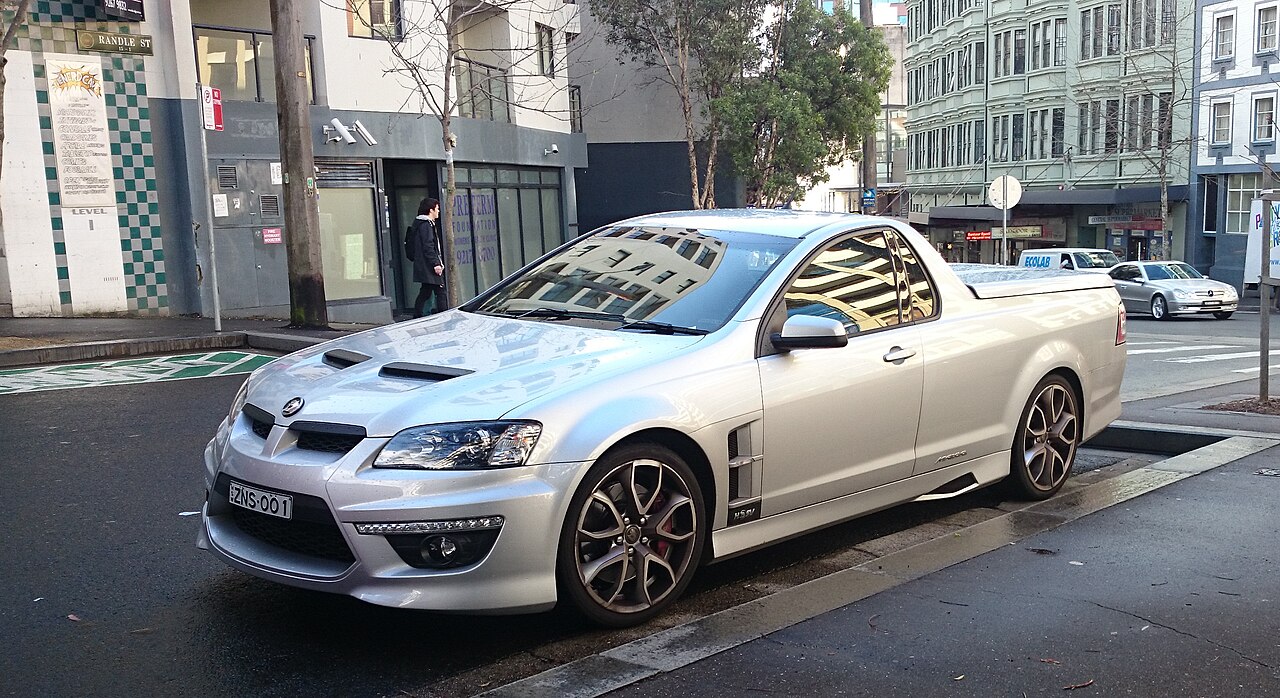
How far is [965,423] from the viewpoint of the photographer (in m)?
5.77

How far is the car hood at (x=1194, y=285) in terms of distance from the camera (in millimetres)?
29578

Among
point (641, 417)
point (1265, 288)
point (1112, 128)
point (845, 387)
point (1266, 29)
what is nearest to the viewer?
point (641, 417)

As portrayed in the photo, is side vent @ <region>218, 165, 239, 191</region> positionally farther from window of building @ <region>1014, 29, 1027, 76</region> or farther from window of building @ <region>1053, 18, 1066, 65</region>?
window of building @ <region>1014, 29, 1027, 76</region>

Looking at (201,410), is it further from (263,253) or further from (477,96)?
(477,96)

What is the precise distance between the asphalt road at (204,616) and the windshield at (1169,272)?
87.8 ft

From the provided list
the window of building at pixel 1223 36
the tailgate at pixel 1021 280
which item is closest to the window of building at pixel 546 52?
the tailgate at pixel 1021 280

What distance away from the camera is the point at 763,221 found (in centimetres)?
572

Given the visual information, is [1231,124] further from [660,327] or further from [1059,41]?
[660,327]

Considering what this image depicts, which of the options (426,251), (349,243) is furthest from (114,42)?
(426,251)

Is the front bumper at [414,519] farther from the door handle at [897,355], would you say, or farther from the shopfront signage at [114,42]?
the shopfront signage at [114,42]

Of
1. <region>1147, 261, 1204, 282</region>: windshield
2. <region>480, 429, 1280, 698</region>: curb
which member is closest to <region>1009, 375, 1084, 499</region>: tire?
<region>480, 429, 1280, 698</region>: curb

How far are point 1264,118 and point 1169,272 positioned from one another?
47.5ft

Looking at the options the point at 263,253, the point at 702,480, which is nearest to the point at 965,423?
the point at 702,480

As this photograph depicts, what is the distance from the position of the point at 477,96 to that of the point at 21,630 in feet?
73.4
